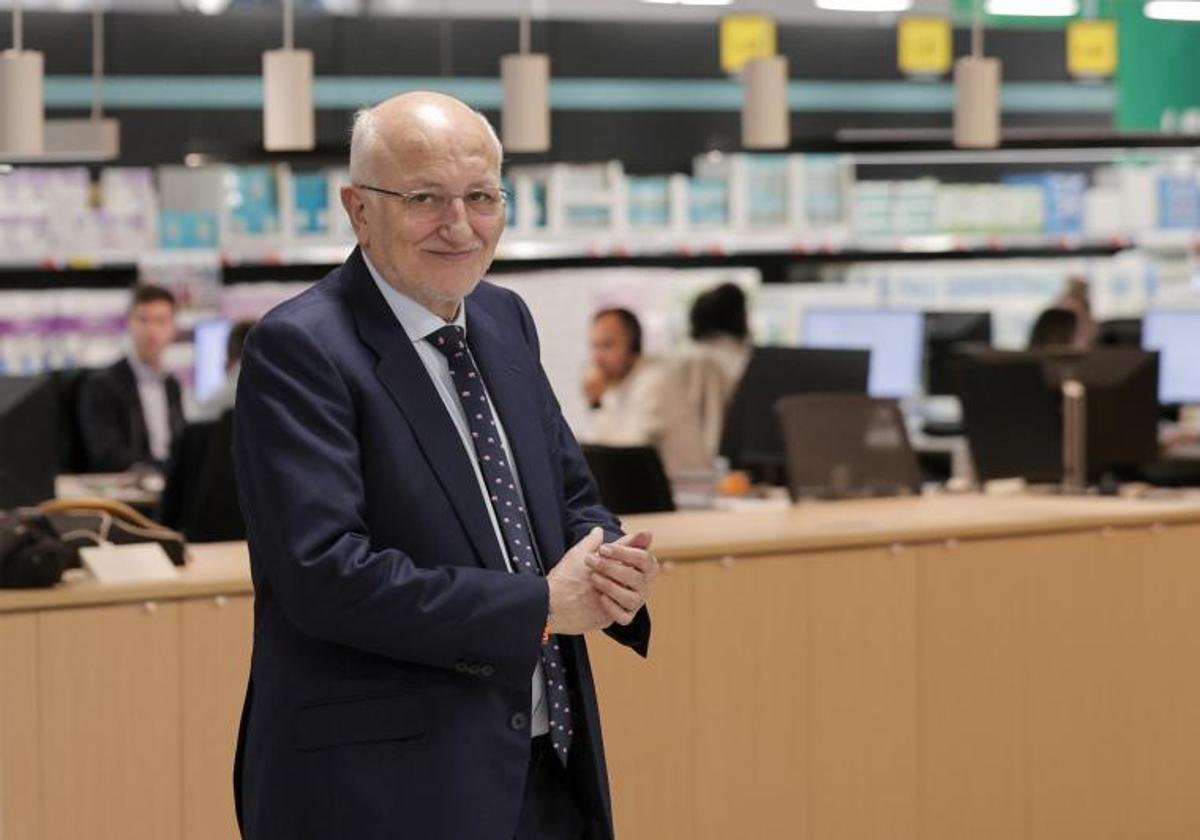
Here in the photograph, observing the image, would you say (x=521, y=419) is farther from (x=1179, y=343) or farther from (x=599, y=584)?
(x=1179, y=343)

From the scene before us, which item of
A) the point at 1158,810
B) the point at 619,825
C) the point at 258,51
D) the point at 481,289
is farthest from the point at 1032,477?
the point at 258,51

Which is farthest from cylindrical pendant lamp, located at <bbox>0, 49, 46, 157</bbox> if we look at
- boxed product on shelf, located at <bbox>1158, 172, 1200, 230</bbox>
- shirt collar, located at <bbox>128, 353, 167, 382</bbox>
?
boxed product on shelf, located at <bbox>1158, 172, 1200, 230</bbox>

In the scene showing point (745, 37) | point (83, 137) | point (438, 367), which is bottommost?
point (438, 367)

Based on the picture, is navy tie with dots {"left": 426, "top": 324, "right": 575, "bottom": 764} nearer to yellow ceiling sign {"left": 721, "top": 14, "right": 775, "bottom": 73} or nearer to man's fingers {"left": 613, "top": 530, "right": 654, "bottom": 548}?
man's fingers {"left": 613, "top": 530, "right": 654, "bottom": 548}

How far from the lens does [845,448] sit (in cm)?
650

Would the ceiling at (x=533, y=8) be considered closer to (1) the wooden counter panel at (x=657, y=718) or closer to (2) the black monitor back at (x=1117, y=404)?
(2) the black monitor back at (x=1117, y=404)

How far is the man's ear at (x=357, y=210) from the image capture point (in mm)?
2600

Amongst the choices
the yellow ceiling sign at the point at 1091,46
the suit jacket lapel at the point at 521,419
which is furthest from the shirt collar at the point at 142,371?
the suit jacket lapel at the point at 521,419

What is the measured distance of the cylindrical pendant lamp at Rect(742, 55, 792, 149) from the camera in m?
9.52

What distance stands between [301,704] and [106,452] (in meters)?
6.60

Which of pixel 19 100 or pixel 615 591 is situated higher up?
pixel 19 100

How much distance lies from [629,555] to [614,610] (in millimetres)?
68

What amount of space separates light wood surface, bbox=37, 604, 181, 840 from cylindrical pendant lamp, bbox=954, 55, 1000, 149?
6.29m

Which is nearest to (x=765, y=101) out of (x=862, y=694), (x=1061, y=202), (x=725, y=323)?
(x=725, y=323)
